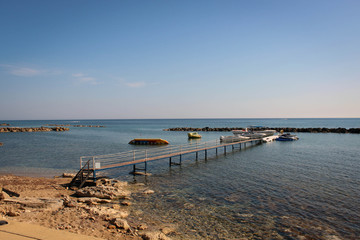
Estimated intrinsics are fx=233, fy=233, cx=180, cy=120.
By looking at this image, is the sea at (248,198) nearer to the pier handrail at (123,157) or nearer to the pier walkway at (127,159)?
the pier walkway at (127,159)

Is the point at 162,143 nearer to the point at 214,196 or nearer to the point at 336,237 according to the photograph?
the point at 214,196

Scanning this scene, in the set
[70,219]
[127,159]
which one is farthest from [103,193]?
[127,159]

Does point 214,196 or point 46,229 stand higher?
point 46,229

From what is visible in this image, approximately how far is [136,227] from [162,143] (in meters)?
33.7

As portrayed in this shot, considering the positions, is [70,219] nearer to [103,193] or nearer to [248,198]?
[103,193]

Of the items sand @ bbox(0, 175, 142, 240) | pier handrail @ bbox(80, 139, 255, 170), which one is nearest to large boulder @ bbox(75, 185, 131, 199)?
sand @ bbox(0, 175, 142, 240)

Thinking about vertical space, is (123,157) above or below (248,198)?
above

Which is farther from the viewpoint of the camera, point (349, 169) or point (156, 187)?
point (349, 169)

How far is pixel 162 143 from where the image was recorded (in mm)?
43125

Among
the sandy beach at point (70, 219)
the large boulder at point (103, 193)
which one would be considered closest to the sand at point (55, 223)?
the sandy beach at point (70, 219)

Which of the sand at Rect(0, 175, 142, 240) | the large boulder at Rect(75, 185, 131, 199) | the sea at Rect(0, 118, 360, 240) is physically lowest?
the sea at Rect(0, 118, 360, 240)

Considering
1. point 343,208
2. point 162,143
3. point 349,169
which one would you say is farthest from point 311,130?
point 343,208

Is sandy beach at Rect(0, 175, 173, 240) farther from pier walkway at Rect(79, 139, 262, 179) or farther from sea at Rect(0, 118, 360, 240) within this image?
pier walkway at Rect(79, 139, 262, 179)

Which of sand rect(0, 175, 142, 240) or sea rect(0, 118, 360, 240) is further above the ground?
sand rect(0, 175, 142, 240)
